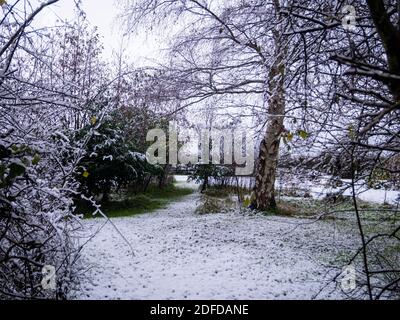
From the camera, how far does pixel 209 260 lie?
14.0ft

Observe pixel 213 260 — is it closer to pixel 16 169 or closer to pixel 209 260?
Result: pixel 209 260

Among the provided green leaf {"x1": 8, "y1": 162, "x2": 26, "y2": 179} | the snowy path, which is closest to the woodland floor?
the snowy path

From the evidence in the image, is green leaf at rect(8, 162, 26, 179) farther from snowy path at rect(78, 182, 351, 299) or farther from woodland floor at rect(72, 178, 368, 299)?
snowy path at rect(78, 182, 351, 299)

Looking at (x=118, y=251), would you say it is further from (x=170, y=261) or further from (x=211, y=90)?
(x=211, y=90)

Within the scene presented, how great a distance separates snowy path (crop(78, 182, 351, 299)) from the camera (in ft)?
10.6

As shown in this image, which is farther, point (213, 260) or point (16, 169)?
point (213, 260)

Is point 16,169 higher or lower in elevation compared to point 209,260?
higher

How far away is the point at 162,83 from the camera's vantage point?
728 cm

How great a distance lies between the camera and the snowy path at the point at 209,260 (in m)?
3.24

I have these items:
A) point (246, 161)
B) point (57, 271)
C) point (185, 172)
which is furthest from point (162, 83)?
point (185, 172)

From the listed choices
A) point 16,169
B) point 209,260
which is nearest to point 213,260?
point 209,260

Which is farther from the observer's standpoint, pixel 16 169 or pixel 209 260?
pixel 209 260

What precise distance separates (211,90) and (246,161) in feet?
20.9

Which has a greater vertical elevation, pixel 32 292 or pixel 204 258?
pixel 32 292
